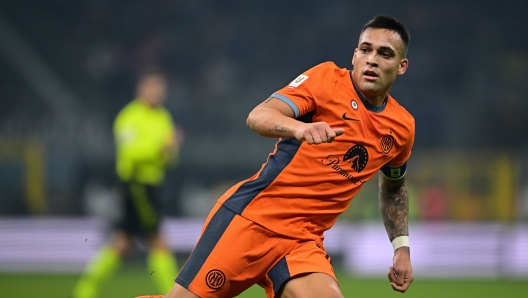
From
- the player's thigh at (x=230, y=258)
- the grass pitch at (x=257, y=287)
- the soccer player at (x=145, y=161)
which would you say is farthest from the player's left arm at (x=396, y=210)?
the grass pitch at (x=257, y=287)

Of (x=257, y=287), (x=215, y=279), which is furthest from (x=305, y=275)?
(x=257, y=287)

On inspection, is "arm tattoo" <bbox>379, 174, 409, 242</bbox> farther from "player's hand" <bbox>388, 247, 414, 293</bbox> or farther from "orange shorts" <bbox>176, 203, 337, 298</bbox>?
"orange shorts" <bbox>176, 203, 337, 298</bbox>

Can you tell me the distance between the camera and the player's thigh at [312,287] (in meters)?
3.81

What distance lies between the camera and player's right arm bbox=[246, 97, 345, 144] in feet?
10.4

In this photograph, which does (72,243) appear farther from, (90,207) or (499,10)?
(499,10)

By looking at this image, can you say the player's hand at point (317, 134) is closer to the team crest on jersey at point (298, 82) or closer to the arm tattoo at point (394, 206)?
the team crest on jersey at point (298, 82)

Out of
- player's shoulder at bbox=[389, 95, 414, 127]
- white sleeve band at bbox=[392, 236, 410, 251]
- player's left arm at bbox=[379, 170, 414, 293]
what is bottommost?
white sleeve band at bbox=[392, 236, 410, 251]

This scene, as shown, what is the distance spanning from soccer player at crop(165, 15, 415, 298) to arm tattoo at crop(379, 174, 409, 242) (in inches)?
18.6

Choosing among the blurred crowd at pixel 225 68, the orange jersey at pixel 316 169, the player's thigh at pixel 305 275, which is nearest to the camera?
the player's thigh at pixel 305 275

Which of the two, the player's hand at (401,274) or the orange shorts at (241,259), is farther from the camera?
the player's hand at (401,274)

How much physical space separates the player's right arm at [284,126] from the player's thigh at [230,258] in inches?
25.0

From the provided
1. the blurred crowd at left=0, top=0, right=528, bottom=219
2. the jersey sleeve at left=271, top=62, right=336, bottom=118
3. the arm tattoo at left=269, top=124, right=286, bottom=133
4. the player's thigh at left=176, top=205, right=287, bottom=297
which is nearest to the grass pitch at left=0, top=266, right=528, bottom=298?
the blurred crowd at left=0, top=0, right=528, bottom=219

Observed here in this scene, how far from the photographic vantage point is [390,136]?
4.20 meters

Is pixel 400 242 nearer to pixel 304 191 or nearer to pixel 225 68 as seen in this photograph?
pixel 304 191
